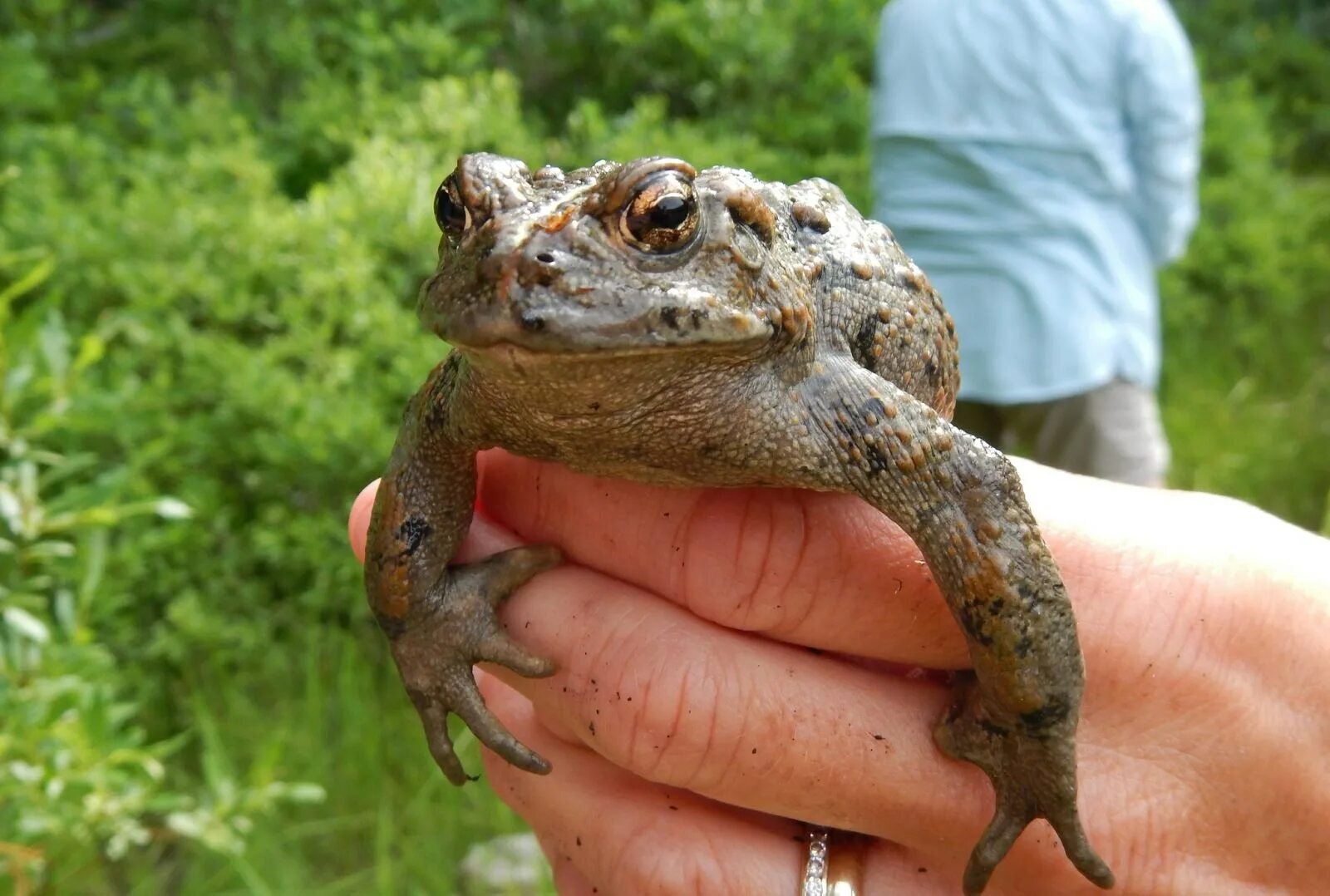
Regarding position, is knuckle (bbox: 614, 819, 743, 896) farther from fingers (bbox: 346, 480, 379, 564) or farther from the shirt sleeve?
the shirt sleeve

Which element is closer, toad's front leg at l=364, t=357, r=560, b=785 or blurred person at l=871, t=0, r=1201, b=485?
toad's front leg at l=364, t=357, r=560, b=785

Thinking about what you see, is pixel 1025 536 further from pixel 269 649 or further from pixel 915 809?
pixel 269 649

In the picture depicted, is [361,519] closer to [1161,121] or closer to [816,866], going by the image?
[816,866]

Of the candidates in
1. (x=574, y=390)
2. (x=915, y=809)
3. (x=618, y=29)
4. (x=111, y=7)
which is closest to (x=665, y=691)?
(x=915, y=809)

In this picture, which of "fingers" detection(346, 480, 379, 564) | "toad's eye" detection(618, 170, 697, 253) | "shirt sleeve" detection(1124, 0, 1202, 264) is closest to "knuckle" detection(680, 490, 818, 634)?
"toad's eye" detection(618, 170, 697, 253)

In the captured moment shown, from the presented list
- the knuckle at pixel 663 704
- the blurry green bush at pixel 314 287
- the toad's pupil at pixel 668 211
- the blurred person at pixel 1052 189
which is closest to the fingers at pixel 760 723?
the knuckle at pixel 663 704

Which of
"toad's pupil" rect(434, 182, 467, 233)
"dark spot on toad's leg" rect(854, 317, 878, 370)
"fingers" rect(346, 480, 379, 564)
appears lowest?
"fingers" rect(346, 480, 379, 564)

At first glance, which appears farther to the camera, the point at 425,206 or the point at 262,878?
the point at 425,206

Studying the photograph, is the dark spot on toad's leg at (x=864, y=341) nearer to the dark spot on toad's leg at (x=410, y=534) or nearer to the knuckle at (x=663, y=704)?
the knuckle at (x=663, y=704)
